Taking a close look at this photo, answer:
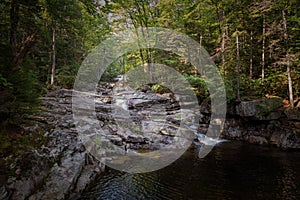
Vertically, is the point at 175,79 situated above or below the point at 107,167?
above

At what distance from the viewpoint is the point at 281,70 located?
15164mm

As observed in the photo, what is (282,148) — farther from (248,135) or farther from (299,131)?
(248,135)

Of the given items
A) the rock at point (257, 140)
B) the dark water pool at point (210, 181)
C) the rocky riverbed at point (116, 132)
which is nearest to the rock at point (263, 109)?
the rocky riverbed at point (116, 132)

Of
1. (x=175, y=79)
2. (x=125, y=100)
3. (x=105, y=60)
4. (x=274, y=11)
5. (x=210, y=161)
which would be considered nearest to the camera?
(x=210, y=161)

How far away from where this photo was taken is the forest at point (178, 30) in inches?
227

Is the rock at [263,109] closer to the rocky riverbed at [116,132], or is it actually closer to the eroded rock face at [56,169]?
the rocky riverbed at [116,132]

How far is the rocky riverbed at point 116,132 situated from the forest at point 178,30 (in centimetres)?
129

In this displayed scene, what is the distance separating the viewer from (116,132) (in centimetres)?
1139

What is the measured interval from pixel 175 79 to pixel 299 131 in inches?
475

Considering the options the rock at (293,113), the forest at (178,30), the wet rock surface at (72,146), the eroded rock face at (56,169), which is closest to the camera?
the eroded rock face at (56,169)

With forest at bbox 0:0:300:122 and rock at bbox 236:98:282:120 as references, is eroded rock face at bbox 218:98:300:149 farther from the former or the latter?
forest at bbox 0:0:300:122

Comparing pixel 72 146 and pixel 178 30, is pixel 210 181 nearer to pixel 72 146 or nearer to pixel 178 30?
pixel 72 146

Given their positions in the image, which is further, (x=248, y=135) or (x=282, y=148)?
(x=248, y=135)

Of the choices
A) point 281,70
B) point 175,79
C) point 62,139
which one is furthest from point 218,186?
point 175,79
